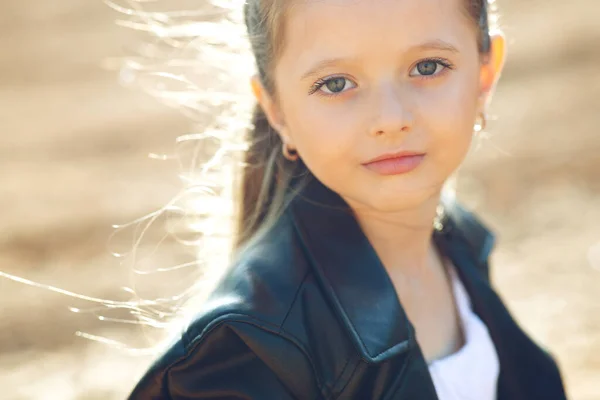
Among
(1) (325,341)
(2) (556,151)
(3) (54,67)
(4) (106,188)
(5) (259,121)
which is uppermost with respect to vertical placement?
(5) (259,121)

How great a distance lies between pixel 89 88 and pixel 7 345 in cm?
383

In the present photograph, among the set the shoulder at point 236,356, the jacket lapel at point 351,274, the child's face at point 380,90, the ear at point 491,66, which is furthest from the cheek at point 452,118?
the shoulder at point 236,356

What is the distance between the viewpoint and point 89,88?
22.7 feet

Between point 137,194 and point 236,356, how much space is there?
315cm

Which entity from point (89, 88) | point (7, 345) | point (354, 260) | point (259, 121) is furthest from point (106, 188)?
point (354, 260)

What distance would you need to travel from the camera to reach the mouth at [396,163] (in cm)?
186

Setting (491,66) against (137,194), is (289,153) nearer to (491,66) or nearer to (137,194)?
(491,66)

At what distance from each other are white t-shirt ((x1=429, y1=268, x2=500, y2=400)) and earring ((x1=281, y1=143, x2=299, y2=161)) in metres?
0.53

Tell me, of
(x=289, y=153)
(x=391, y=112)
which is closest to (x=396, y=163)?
(x=391, y=112)

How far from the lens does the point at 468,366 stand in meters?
2.07

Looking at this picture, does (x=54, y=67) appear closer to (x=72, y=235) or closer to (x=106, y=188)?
(x=106, y=188)

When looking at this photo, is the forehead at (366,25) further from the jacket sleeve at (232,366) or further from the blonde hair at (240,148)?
the jacket sleeve at (232,366)

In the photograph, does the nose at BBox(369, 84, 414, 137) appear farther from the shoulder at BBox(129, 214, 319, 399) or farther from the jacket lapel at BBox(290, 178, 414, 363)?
the shoulder at BBox(129, 214, 319, 399)

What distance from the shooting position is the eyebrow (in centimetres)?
181
